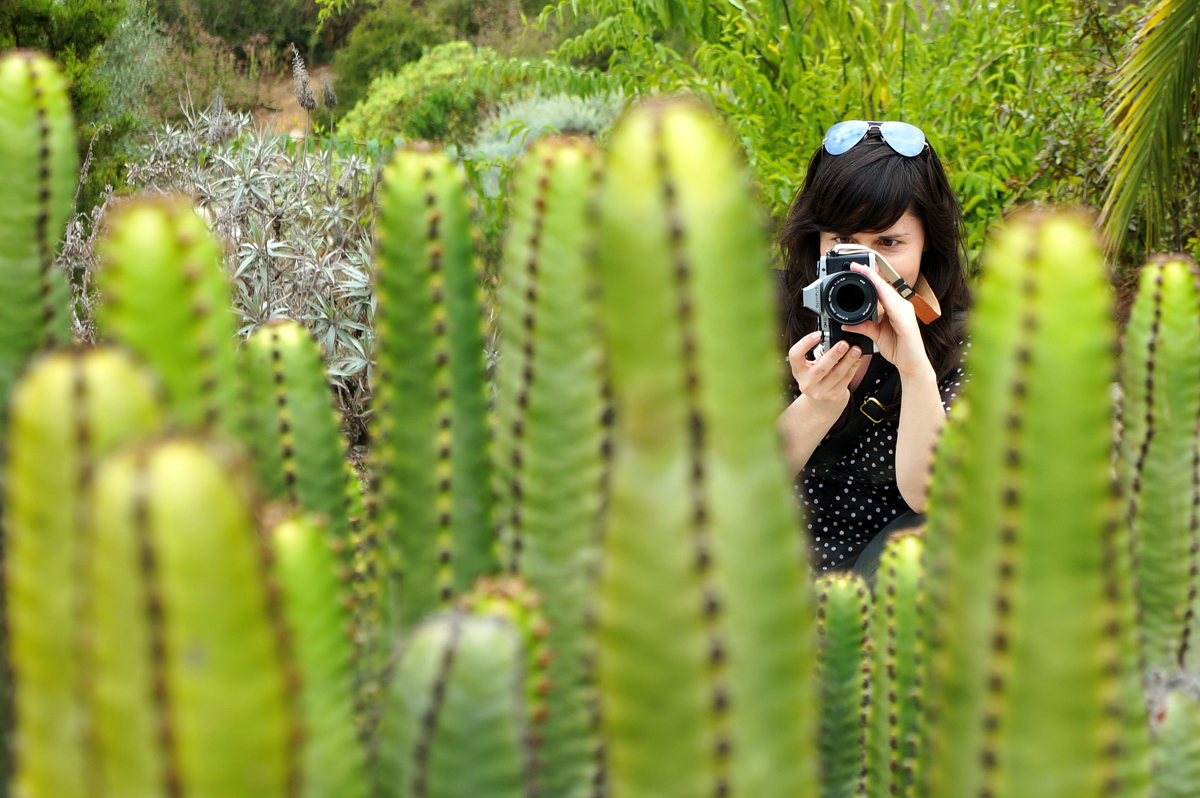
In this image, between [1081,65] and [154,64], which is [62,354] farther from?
[154,64]

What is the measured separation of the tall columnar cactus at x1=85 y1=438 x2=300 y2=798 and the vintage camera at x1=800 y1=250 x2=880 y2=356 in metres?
1.78

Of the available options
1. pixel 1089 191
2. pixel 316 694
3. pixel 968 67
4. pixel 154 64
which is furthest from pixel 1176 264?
pixel 154 64

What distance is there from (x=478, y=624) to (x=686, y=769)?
145 millimetres

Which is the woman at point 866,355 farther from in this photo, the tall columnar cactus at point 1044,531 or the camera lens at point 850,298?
the tall columnar cactus at point 1044,531

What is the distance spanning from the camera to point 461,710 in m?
0.60

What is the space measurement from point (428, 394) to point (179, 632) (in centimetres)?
41

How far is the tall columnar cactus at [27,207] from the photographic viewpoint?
85cm

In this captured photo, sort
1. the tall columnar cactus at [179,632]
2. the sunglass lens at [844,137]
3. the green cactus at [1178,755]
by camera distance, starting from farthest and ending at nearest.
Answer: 1. the sunglass lens at [844,137]
2. the green cactus at [1178,755]
3. the tall columnar cactus at [179,632]

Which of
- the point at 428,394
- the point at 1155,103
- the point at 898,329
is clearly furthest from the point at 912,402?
the point at 1155,103

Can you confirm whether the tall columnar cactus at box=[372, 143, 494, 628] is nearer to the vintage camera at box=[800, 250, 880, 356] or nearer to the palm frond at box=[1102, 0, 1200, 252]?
the vintage camera at box=[800, 250, 880, 356]

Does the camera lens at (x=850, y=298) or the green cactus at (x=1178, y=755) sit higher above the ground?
the camera lens at (x=850, y=298)

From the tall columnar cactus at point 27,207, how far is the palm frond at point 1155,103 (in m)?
3.86

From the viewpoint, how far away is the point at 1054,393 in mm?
599

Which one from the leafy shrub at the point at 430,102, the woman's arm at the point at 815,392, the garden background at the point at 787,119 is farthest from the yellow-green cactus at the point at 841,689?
the leafy shrub at the point at 430,102
